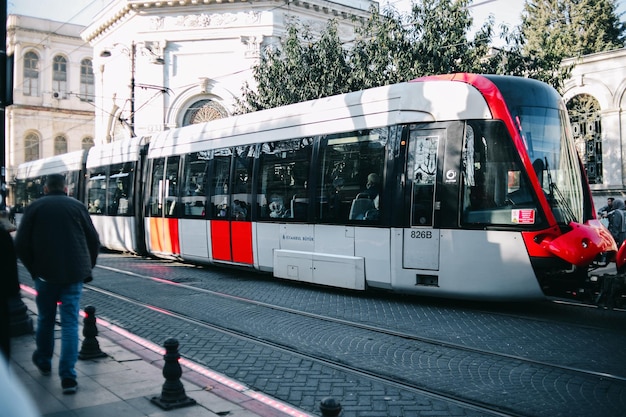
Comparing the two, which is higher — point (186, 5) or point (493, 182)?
point (186, 5)

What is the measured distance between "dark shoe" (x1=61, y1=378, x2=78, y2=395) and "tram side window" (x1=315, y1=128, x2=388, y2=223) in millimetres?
5362

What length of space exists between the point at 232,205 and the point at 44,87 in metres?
44.6

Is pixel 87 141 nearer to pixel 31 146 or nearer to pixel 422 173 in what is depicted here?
pixel 31 146

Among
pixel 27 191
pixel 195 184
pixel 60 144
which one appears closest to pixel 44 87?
pixel 60 144

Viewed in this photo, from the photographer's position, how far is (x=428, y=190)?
28.1 ft

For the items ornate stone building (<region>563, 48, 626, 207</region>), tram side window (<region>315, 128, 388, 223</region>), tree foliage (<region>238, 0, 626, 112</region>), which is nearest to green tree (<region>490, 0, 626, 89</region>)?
ornate stone building (<region>563, 48, 626, 207</region>)

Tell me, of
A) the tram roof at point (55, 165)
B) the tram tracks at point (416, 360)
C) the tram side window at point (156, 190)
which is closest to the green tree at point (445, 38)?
the tram side window at point (156, 190)

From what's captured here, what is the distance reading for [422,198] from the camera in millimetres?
8609

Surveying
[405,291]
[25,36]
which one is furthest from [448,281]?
[25,36]

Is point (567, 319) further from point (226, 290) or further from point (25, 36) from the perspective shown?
point (25, 36)

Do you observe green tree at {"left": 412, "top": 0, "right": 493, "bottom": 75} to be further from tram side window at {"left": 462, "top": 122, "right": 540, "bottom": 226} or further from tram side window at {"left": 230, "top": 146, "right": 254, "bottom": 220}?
tram side window at {"left": 462, "top": 122, "right": 540, "bottom": 226}

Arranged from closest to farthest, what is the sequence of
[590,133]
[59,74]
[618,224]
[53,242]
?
[53,242], [618,224], [590,133], [59,74]

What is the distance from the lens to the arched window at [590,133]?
69.4 feet

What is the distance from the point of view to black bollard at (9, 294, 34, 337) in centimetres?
673
